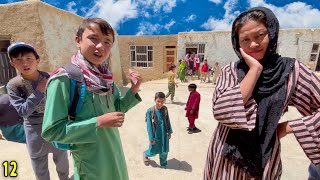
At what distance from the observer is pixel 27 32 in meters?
6.83

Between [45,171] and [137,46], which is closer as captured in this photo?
[45,171]

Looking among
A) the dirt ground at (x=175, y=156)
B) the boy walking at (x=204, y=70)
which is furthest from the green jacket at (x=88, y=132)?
the boy walking at (x=204, y=70)

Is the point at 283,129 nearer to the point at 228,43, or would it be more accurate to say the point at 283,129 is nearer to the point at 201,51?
the point at 228,43

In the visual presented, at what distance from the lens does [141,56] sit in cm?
1523

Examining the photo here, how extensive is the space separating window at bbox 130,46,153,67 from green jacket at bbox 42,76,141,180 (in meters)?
13.6

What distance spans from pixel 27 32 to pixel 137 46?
8736 millimetres


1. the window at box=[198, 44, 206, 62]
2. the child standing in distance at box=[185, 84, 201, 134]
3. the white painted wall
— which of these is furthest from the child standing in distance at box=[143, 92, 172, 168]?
the window at box=[198, 44, 206, 62]

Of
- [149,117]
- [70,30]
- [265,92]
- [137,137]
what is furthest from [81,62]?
[70,30]

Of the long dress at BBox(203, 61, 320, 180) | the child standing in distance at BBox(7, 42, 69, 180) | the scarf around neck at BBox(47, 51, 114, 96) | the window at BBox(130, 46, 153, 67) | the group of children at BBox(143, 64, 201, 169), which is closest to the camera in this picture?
the long dress at BBox(203, 61, 320, 180)

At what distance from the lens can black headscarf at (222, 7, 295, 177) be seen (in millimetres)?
1147

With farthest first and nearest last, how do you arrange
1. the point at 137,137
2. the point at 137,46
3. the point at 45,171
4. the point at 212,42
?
1. the point at 137,46
2. the point at 212,42
3. the point at 137,137
4. the point at 45,171

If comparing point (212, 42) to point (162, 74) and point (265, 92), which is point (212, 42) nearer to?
point (162, 74)

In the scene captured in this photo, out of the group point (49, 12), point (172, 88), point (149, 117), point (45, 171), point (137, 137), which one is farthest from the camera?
point (172, 88)

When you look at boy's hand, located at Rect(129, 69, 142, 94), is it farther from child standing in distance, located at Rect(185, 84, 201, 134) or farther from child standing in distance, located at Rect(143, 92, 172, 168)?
child standing in distance, located at Rect(185, 84, 201, 134)
